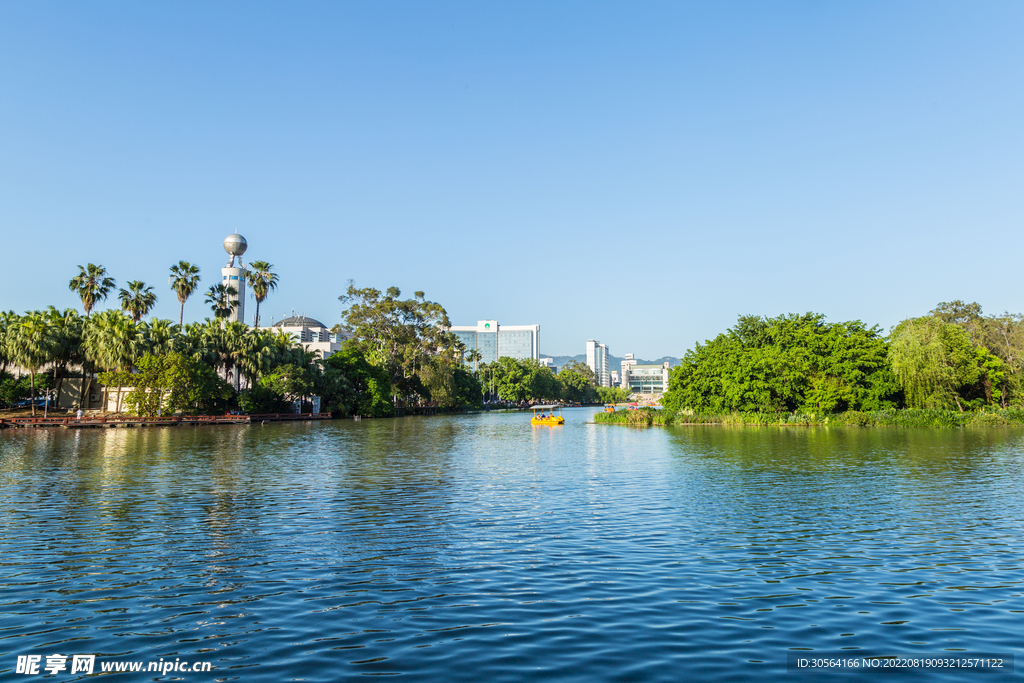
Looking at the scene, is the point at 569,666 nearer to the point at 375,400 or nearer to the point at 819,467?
the point at 819,467

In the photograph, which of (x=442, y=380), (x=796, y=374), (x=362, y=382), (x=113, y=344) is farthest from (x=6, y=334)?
(x=796, y=374)

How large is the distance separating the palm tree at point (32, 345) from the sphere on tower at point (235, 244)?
239 feet

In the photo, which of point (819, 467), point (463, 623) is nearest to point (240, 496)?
point (463, 623)

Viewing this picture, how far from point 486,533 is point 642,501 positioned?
7308 mm

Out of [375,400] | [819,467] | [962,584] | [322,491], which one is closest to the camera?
[962,584]

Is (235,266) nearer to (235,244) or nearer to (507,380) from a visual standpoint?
(235,244)

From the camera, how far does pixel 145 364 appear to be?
72.1 m

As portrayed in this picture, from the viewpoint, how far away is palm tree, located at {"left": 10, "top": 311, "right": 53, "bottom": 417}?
6831 cm

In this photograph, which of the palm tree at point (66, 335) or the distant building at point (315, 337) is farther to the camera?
the distant building at point (315, 337)

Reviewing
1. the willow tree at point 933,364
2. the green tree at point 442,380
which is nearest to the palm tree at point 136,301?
the green tree at point 442,380

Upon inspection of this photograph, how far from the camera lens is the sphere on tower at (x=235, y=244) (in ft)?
461

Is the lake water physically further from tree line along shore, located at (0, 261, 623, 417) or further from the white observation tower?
the white observation tower

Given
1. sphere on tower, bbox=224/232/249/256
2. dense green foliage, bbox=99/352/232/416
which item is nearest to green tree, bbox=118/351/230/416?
dense green foliage, bbox=99/352/232/416

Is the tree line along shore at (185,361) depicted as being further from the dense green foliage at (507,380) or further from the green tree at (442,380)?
the dense green foliage at (507,380)
